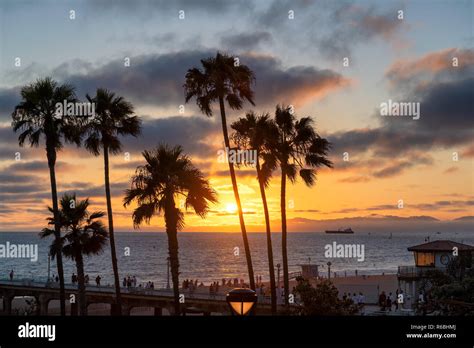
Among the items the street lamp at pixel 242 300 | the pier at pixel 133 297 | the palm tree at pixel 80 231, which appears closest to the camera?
the street lamp at pixel 242 300

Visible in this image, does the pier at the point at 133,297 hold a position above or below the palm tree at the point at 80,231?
below

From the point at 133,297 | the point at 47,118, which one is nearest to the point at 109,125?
the point at 47,118

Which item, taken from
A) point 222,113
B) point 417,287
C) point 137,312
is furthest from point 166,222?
point 137,312

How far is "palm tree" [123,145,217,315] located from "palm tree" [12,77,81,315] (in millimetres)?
8036

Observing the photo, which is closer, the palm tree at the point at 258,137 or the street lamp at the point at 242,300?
the street lamp at the point at 242,300

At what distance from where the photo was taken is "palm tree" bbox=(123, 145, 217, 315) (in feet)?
114

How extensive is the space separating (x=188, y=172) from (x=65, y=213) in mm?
11581

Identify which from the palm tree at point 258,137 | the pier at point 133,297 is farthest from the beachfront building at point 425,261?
the palm tree at point 258,137

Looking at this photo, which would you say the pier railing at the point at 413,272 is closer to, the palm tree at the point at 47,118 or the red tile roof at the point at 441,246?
the red tile roof at the point at 441,246

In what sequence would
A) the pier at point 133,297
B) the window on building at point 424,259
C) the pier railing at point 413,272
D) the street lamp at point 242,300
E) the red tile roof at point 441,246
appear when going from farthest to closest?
the window on building at point 424,259
the pier railing at point 413,272
the red tile roof at point 441,246
the pier at point 133,297
the street lamp at point 242,300

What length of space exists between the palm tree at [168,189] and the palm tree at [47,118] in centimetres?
804

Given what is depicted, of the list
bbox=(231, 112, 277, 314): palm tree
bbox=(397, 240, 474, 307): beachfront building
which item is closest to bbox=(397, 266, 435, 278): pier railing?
bbox=(397, 240, 474, 307): beachfront building

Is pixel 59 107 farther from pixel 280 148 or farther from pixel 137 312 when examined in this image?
pixel 137 312

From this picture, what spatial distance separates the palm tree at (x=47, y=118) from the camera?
131ft
